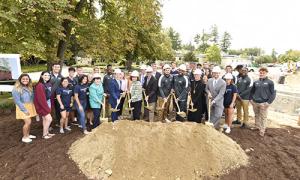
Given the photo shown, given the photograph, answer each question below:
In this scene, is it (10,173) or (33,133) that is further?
(33,133)

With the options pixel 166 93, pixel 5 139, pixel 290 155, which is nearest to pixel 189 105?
pixel 166 93

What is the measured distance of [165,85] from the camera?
9430 mm

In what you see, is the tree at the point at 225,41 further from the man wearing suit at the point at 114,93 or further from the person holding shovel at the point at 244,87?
the man wearing suit at the point at 114,93

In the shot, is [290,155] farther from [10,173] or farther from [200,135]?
[10,173]

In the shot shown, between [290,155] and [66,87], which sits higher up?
[66,87]

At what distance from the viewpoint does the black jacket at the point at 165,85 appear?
941 centimetres

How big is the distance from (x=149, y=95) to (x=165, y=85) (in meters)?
0.60

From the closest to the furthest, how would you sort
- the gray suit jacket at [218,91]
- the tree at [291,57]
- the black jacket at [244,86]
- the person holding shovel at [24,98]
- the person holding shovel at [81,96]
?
the person holding shovel at [24,98], the person holding shovel at [81,96], the gray suit jacket at [218,91], the black jacket at [244,86], the tree at [291,57]

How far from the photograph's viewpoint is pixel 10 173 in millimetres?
6562

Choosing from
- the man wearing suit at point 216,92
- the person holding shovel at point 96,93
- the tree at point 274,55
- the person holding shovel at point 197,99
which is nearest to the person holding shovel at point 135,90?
the person holding shovel at point 96,93

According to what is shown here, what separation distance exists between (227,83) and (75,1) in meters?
9.41

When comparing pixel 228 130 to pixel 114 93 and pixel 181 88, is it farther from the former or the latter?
pixel 114 93

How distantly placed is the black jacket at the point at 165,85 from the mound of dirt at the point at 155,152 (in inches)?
80.0

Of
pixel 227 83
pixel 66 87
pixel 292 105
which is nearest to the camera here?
pixel 66 87
